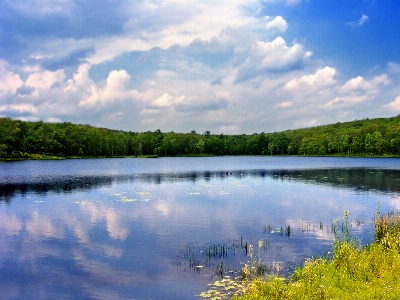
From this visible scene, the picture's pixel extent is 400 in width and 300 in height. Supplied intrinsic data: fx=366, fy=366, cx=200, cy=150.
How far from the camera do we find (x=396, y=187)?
191 ft

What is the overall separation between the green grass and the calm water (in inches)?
114

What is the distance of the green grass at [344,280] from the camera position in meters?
14.0

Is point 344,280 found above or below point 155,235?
above

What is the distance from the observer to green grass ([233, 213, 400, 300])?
14.0 metres

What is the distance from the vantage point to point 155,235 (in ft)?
94.5

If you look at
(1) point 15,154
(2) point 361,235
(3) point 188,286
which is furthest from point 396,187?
(1) point 15,154

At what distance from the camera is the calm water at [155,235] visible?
19.3m

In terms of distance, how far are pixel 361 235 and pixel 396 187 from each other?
3608 centimetres

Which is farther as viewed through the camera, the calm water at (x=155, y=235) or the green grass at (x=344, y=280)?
the calm water at (x=155, y=235)

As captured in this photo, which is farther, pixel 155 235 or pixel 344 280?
pixel 155 235

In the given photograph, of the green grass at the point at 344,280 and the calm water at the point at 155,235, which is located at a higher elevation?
the green grass at the point at 344,280

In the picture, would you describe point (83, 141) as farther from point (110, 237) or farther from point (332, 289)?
point (332, 289)

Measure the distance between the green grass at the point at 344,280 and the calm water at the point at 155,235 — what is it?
9.54 feet

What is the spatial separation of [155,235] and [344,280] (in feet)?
53.6
